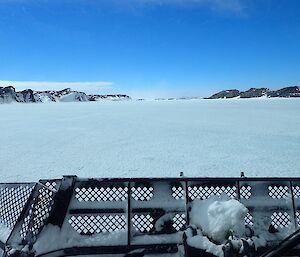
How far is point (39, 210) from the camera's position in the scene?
382cm

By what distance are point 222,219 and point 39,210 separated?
1866 mm

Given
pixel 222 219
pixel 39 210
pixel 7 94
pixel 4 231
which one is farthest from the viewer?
pixel 7 94

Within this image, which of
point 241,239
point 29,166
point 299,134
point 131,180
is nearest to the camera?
point 241,239

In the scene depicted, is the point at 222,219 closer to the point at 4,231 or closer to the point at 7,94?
the point at 4,231

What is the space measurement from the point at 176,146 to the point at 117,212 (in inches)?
410

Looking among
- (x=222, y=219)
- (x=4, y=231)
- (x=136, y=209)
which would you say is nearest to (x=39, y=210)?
(x=4, y=231)

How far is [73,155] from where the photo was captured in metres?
12.3

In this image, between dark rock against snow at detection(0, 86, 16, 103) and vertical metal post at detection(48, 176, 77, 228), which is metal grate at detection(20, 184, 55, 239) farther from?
dark rock against snow at detection(0, 86, 16, 103)

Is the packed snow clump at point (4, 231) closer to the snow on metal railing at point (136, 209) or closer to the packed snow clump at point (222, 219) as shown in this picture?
the snow on metal railing at point (136, 209)

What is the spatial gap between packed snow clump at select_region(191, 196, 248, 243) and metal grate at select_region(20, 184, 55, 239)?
148cm

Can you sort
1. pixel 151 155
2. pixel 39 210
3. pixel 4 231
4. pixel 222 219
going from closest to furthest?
pixel 222 219
pixel 39 210
pixel 4 231
pixel 151 155

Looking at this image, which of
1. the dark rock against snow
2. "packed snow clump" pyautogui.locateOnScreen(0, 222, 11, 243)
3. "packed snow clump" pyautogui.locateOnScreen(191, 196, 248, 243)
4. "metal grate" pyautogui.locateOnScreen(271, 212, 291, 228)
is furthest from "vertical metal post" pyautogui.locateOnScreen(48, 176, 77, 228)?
the dark rock against snow

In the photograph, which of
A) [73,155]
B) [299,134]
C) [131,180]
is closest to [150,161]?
[73,155]

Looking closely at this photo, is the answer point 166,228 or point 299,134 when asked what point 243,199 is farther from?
point 299,134
